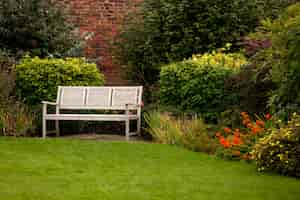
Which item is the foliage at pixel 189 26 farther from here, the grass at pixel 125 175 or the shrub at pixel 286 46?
the shrub at pixel 286 46

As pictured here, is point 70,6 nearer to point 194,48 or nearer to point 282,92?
point 194,48

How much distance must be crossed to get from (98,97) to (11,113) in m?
1.62

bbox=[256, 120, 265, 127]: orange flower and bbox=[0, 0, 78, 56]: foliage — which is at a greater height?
bbox=[0, 0, 78, 56]: foliage

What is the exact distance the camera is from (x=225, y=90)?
1065cm

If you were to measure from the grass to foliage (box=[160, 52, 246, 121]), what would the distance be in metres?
1.63

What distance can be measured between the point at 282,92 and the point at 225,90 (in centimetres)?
467

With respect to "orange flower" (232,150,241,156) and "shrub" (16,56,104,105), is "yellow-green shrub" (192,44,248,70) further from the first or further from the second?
"orange flower" (232,150,241,156)

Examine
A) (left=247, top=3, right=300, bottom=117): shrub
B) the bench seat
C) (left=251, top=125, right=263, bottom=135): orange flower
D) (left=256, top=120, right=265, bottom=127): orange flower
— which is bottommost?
the bench seat

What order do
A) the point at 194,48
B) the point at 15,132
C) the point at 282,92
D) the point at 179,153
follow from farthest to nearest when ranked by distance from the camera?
the point at 194,48, the point at 15,132, the point at 179,153, the point at 282,92

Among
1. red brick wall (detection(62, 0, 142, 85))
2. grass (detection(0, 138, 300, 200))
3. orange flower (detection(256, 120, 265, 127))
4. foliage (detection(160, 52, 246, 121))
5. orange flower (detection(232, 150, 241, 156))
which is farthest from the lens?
red brick wall (detection(62, 0, 142, 85))

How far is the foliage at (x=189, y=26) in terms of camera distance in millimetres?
12727

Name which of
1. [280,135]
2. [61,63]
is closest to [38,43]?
[61,63]

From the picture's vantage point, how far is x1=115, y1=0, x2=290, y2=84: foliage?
12.7 meters

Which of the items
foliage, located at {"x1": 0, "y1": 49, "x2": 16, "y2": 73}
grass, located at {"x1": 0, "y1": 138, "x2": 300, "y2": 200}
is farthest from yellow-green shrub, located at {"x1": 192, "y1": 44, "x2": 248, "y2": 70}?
foliage, located at {"x1": 0, "y1": 49, "x2": 16, "y2": 73}
